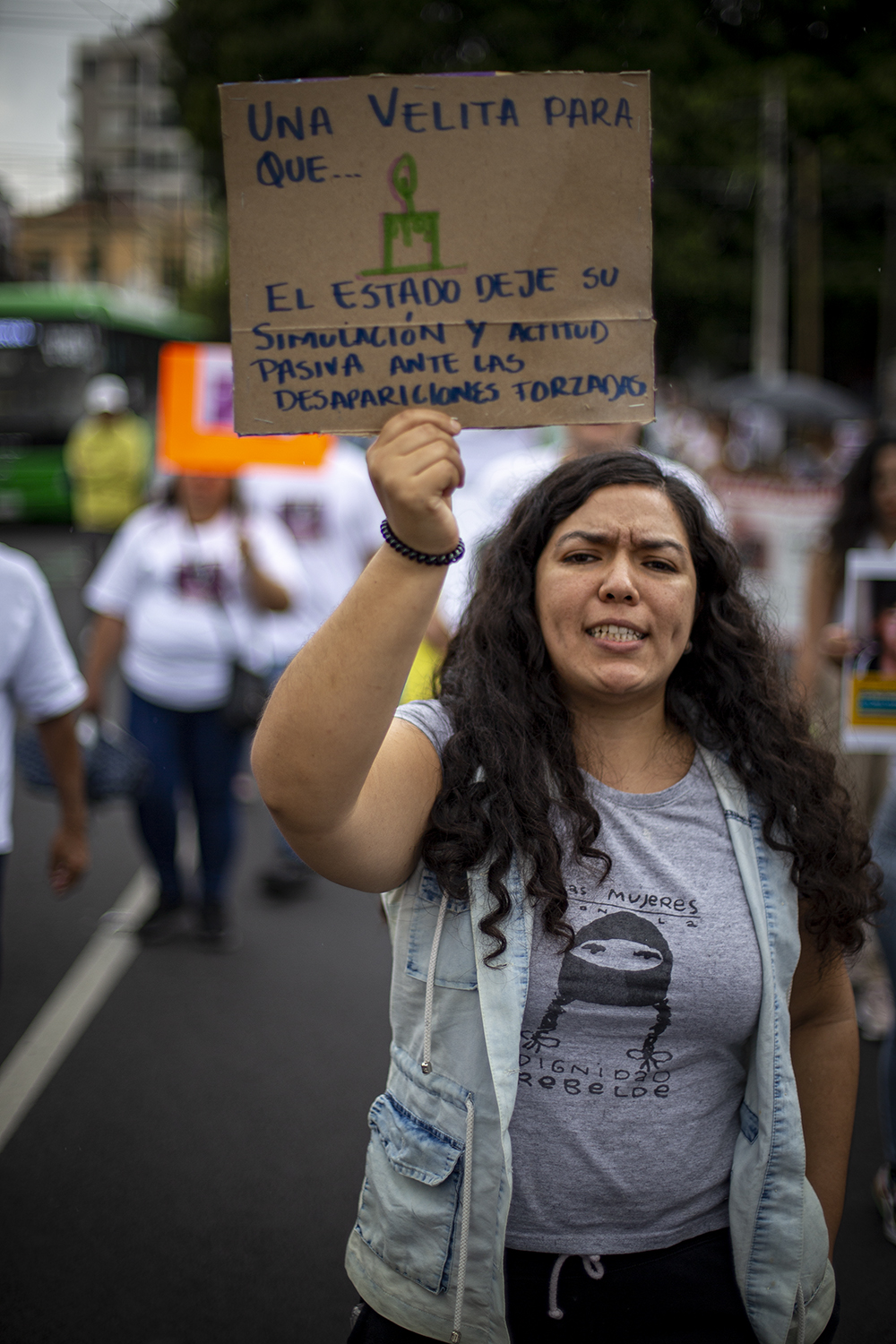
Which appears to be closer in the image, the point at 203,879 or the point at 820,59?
the point at 203,879

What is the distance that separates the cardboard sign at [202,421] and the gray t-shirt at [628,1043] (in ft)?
9.90

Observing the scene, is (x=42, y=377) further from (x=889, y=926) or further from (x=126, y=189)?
(x=889, y=926)

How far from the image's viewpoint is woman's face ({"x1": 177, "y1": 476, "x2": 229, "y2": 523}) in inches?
178

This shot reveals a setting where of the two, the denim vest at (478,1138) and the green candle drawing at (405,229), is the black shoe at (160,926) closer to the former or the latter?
the denim vest at (478,1138)

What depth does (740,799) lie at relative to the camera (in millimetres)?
1728

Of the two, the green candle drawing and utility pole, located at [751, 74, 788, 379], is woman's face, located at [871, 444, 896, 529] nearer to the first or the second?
the green candle drawing

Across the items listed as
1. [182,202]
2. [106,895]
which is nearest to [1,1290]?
[106,895]

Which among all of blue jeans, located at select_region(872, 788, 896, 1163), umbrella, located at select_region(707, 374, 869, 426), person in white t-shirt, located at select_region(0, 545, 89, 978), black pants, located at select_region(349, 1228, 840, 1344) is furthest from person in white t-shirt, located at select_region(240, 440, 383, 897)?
umbrella, located at select_region(707, 374, 869, 426)

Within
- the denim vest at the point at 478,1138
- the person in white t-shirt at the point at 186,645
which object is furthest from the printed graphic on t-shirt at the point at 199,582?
the denim vest at the point at 478,1138

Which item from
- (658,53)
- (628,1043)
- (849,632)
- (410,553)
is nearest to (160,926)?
(849,632)

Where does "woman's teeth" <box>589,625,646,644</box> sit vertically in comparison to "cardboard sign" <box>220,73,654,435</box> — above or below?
below

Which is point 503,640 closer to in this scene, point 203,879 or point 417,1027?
point 417,1027

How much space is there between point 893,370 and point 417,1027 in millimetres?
16322

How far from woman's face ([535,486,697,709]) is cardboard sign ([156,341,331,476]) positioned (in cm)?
273
